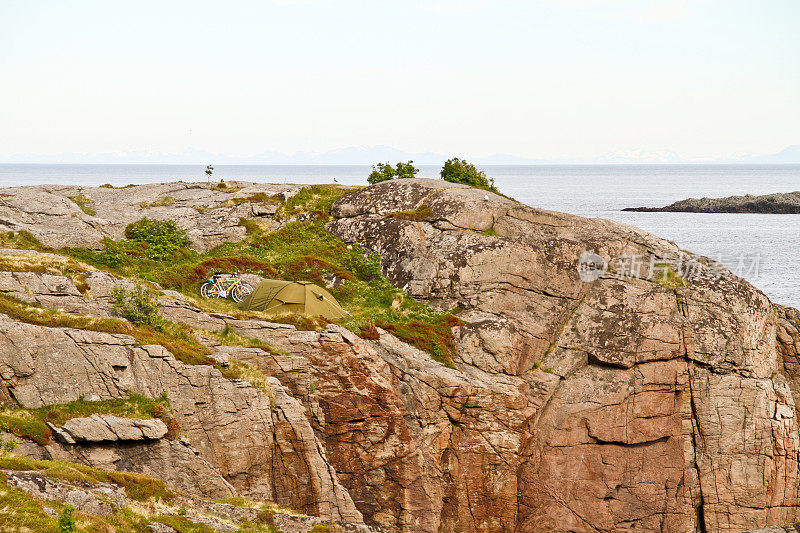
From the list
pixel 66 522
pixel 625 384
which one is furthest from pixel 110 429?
pixel 625 384

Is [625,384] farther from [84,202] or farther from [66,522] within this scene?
[84,202]

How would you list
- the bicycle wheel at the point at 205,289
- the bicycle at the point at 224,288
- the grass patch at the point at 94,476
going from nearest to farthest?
the grass patch at the point at 94,476 < the bicycle wheel at the point at 205,289 < the bicycle at the point at 224,288

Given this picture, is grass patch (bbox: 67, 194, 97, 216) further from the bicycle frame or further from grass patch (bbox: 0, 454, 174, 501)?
grass patch (bbox: 0, 454, 174, 501)

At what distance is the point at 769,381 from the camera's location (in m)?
35.1

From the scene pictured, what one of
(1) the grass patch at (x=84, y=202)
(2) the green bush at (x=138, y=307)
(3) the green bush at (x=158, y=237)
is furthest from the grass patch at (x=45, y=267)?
(1) the grass patch at (x=84, y=202)

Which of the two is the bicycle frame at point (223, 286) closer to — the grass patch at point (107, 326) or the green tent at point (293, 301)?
the green tent at point (293, 301)

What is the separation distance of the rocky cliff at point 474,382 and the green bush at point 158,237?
158cm

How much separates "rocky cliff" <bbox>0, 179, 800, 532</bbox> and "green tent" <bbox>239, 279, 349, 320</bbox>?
228 cm

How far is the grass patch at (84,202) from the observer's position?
141 feet

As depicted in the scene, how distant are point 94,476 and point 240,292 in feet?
63.8

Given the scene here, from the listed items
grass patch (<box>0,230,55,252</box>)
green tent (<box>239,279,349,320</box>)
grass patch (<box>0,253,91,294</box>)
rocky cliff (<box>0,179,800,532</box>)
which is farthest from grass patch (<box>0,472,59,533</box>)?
grass patch (<box>0,230,55,252</box>)

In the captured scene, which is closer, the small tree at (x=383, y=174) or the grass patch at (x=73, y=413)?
the grass patch at (x=73, y=413)

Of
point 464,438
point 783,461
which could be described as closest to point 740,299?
point 783,461

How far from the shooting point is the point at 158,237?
41.4 metres
